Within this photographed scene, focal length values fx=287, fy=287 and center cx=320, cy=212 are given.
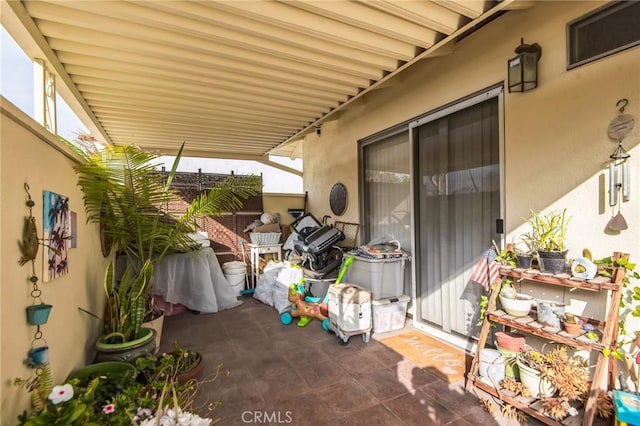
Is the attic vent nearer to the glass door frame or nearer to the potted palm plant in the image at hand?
the glass door frame

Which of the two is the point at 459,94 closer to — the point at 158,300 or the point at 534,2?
the point at 534,2

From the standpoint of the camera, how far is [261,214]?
235 inches

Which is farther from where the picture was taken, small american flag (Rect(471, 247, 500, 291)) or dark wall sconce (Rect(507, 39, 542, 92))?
small american flag (Rect(471, 247, 500, 291))

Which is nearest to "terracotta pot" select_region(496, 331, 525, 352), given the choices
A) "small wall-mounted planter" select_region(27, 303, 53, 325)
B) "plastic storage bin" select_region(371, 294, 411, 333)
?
"plastic storage bin" select_region(371, 294, 411, 333)

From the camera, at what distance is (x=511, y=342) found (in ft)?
6.91

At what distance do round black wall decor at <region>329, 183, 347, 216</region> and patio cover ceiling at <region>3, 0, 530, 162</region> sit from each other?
135 centimetres

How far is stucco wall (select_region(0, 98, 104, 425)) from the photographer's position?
1161mm

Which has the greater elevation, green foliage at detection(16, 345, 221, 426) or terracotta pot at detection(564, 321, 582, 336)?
terracotta pot at detection(564, 321, 582, 336)

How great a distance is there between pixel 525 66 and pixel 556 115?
0.45m

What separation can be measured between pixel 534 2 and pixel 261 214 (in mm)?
5005

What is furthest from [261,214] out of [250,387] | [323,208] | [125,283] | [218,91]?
[250,387]
